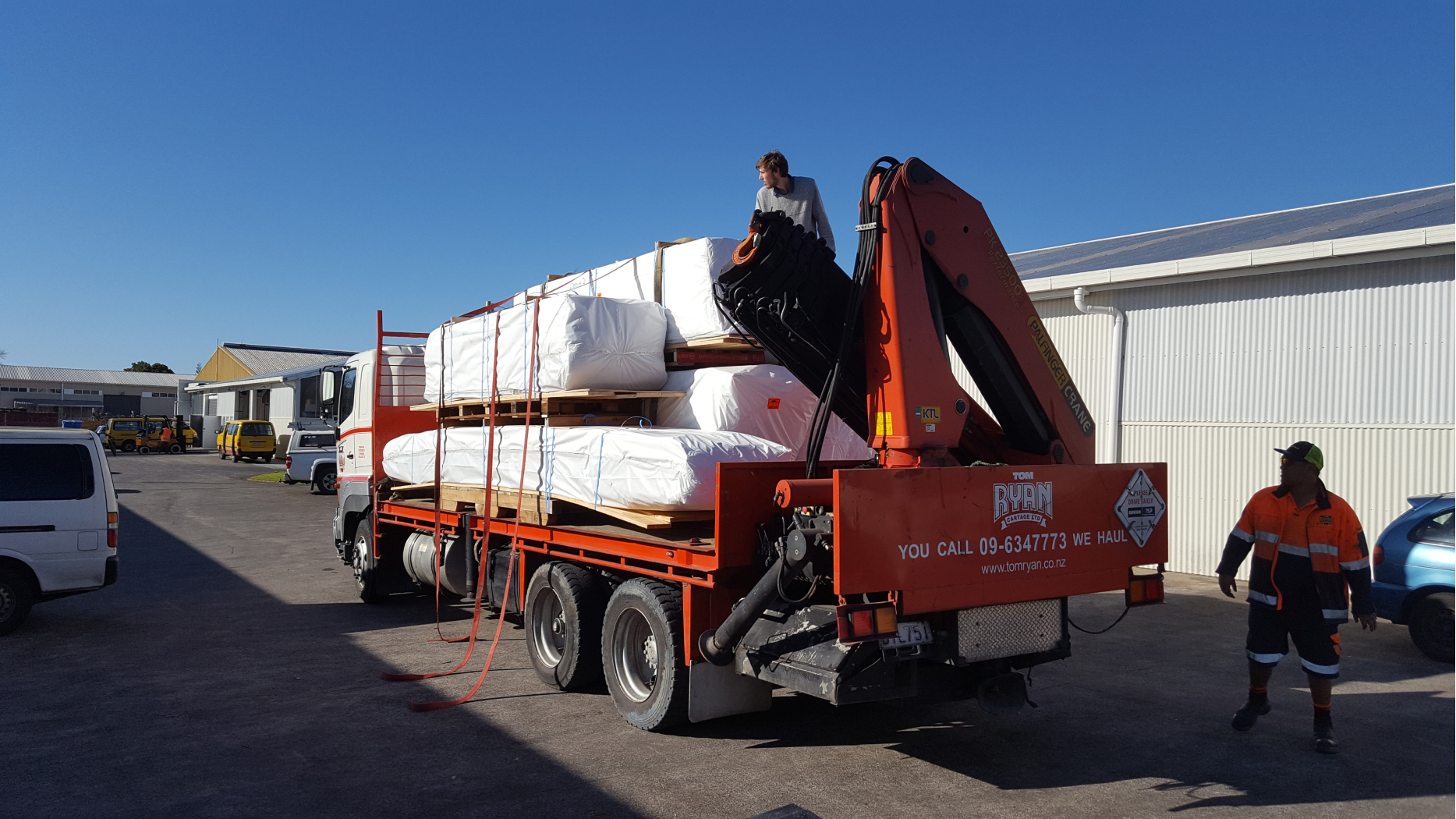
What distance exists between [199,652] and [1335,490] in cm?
1172

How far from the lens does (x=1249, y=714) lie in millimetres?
6211

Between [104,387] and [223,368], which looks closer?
[223,368]

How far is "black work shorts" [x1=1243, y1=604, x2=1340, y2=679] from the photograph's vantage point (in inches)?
232

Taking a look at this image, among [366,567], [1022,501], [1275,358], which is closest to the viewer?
[1022,501]

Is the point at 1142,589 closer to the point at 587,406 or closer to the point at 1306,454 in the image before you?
the point at 1306,454

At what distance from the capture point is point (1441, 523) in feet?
27.1

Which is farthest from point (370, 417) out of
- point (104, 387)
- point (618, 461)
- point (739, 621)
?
point (104, 387)

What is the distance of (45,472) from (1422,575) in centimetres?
1209

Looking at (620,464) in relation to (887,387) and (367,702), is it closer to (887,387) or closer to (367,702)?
(887,387)

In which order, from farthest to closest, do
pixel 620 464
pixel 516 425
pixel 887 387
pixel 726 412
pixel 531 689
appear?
pixel 516 425, pixel 531 689, pixel 726 412, pixel 620 464, pixel 887 387

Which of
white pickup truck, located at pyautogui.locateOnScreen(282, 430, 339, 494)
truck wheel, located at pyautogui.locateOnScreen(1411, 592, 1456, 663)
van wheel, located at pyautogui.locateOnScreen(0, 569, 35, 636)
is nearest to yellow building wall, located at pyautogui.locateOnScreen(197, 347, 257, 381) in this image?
white pickup truck, located at pyautogui.locateOnScreen(282, 430, 339, 494)

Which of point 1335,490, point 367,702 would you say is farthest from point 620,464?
point 1335,490

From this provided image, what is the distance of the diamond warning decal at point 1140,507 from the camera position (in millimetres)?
5590

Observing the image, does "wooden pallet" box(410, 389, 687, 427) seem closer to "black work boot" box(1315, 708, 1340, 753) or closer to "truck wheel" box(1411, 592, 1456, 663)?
"black work boot" box(1315, 708, 1340, 753)
